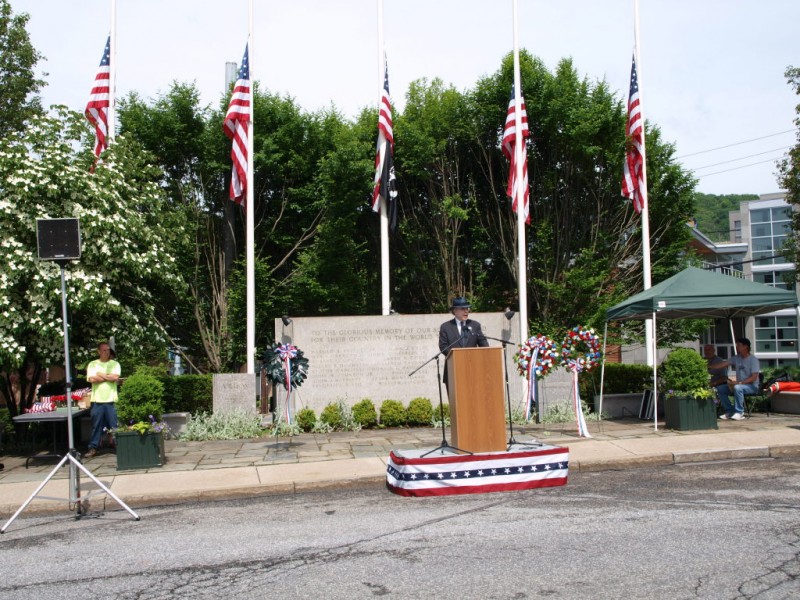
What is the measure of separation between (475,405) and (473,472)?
30.7 inches

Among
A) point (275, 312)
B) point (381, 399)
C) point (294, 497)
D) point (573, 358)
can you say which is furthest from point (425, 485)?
point (275, 312)

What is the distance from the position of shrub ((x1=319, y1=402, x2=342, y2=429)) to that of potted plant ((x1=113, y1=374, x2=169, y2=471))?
4.10 m

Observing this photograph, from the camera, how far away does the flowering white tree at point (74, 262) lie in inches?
485

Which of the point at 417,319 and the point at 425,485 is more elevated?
the point at 417,319

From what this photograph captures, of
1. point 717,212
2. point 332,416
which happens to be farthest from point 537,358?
point 717,212

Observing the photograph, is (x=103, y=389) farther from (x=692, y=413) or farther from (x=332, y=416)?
(x=692, y=413)

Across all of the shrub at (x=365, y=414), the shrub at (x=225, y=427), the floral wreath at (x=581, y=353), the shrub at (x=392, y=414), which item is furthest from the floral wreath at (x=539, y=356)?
the shrub at (x=225, y=427)

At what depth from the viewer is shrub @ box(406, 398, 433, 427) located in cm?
1521

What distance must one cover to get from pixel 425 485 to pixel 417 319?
25.8 ft

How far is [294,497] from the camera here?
→ 8992 millimetres

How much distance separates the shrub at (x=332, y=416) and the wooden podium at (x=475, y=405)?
644 cm

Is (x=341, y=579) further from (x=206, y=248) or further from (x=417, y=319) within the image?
(x=206, y=248)

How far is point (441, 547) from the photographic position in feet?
20.2

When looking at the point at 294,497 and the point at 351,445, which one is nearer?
the point at 294,497
